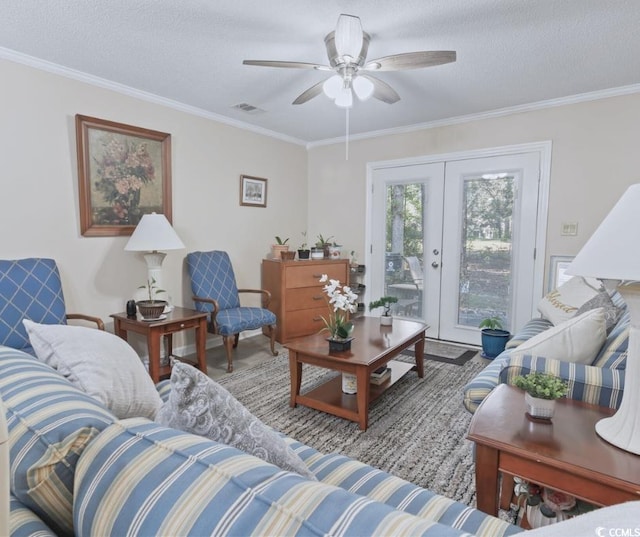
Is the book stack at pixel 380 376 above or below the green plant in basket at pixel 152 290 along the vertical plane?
below

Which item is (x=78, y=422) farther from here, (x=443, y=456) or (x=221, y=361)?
(x=221, y=361)

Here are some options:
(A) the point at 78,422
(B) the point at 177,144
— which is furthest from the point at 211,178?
(A) the point at 78,422

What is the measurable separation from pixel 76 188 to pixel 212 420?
292 centimetres

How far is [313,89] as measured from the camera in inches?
104

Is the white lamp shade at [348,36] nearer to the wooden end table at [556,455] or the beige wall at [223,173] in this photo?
the wooden end table at [556,455]

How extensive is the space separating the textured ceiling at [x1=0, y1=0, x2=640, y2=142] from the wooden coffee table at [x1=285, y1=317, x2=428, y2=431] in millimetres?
2013

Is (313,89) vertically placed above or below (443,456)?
above

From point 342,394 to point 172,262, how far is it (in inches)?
83.9

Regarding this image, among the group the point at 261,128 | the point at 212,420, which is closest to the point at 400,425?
the point at 212,420

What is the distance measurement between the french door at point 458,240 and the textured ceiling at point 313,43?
0.81 meters

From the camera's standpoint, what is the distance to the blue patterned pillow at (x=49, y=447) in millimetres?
675

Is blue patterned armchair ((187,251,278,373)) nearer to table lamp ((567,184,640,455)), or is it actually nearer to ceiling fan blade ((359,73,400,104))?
ceiling fan blade ((359,73,400,104))

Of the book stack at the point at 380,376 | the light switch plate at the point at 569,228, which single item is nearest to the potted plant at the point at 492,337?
the light switch plate at the point at 569,228

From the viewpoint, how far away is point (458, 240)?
4.20m
